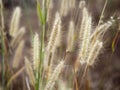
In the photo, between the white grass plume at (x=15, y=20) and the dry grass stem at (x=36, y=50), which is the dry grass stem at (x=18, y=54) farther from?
the dry grass stem at (x=36, y=50)

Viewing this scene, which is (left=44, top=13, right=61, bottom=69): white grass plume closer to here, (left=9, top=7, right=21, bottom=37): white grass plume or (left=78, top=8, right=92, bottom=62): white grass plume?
(left=78, top=8, right=92, bottom=62): white grass plume

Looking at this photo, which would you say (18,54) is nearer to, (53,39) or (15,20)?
(15,20)

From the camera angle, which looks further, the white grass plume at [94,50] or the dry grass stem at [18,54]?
the dry grass stem at [18,54]

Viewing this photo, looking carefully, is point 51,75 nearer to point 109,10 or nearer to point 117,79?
point 117,79

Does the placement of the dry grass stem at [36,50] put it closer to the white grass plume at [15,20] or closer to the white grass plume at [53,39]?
the white grass plume at [53,39]

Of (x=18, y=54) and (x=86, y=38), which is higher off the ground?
A: (x=86, y=38)

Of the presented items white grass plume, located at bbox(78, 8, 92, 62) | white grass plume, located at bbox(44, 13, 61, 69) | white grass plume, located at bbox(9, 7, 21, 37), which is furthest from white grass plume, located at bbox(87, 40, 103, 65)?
white grass plume, located at bbox(9, 7, 21, 37)

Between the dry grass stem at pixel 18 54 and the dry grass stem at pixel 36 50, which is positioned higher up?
the dry grass stem at pixel 36 50

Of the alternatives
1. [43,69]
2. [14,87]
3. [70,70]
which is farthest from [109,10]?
[43,69]

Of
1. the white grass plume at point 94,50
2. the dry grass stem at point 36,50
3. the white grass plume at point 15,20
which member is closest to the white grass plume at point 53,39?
the dry grass stem at point 36,50

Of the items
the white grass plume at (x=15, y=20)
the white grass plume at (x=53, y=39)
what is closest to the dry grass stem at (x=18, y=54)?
the white grass plume at (x=15, y=20)

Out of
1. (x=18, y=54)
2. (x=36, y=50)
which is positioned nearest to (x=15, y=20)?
(x=18, y=54)
